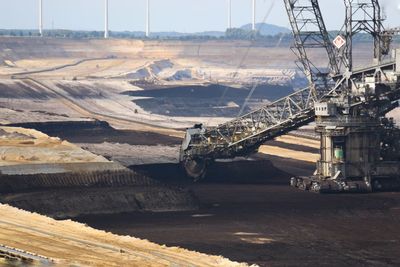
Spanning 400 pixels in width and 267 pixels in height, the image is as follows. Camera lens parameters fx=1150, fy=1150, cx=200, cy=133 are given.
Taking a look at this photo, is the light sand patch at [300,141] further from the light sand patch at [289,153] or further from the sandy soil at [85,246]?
the sandy soil at [85,246]

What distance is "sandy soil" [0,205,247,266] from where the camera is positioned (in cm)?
6725

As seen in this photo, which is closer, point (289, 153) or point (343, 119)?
point (343, 119)

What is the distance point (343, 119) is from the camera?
105m

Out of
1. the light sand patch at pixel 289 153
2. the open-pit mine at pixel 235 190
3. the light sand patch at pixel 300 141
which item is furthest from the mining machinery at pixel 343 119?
the light sand patch at pixel 300 141

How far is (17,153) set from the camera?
343ft

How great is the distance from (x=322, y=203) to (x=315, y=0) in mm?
23420

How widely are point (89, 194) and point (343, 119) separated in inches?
1022

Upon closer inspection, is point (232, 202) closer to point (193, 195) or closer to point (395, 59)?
point (193, 195)

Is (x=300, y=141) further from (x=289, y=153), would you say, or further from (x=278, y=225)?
(x=278, y=225)

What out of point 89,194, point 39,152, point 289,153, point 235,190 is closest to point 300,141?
point 289,153

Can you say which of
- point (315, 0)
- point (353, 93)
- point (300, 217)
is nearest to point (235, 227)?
point (300, 217)

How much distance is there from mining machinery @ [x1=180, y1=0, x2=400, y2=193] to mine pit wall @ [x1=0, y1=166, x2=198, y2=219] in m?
14.9

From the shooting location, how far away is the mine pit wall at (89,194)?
8867cm

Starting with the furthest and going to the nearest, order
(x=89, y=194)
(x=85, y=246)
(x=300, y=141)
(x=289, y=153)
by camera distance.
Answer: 1. (x=300, y=141)
2. (x=289, y=153)
3. (x=89, y=194)
4. (x=85, y=246)
